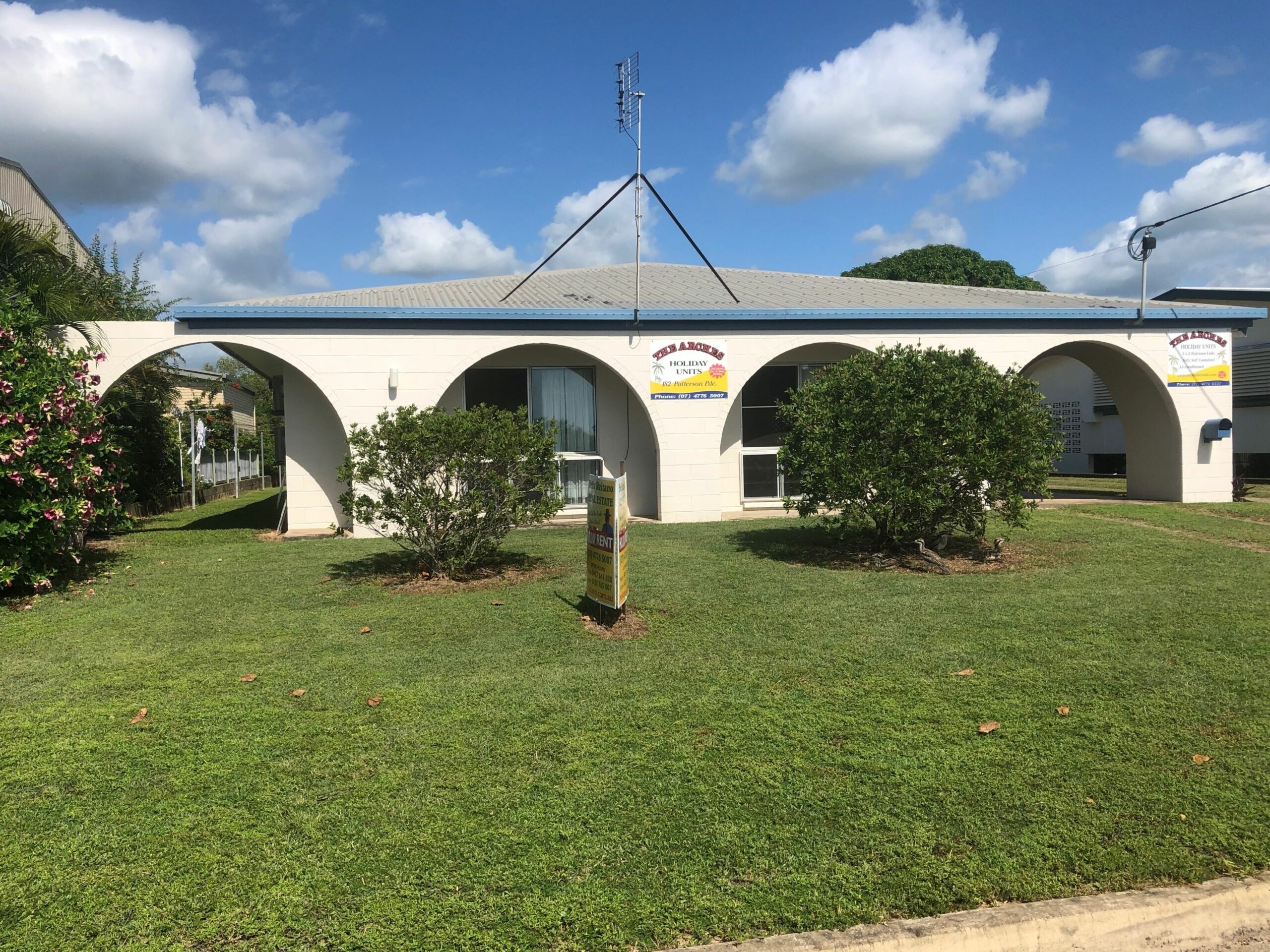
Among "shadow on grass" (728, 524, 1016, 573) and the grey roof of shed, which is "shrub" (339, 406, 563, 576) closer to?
"shadow on grass" (728, 524, 1016, 573)

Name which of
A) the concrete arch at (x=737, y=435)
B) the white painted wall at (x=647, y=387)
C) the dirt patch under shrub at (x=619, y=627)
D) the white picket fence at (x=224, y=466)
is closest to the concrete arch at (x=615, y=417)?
the white painted wall at (x=647, y=387)

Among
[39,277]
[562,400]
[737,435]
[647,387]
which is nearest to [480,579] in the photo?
[647,387]

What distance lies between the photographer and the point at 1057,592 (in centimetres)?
785

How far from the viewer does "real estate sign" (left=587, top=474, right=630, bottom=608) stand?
21.9 feet

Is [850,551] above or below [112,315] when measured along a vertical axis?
below

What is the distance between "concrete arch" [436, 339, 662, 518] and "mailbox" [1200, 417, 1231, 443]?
10264mm

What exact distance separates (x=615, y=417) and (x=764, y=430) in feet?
9.55

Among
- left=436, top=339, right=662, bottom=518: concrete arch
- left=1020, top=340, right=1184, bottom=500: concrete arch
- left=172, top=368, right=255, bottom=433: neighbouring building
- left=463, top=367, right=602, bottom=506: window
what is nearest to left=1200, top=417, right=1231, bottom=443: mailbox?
left=1020, top=340, right=1184, bottom=500: concrete arch

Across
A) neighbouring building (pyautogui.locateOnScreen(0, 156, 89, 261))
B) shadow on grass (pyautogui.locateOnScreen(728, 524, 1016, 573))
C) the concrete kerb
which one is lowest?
the concrete kerb

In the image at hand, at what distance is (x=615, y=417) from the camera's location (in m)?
15.5

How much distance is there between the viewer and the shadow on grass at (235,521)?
15.2 metres

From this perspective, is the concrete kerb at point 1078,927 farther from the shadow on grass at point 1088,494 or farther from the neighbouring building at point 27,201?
the neighbouring building at point 27,201

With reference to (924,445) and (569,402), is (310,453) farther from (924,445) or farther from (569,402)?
(924,445)

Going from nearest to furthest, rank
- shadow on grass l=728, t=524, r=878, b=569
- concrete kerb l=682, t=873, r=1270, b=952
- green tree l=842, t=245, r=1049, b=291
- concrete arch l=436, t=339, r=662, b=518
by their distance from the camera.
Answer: concrete kerb l=682, t=873, r=1270, b=952, shadow on grass l=728, t=524, r=878, b=569, concrete arch l=436, t=339, r=662, b=518, green tree l=842, t=245, r=1049, b=291
